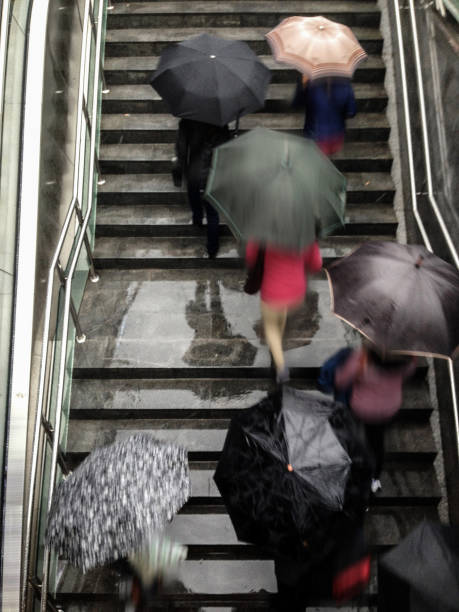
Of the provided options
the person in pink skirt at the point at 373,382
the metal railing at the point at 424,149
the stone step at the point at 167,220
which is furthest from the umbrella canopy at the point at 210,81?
the person in pink skirt at the point at 373,382

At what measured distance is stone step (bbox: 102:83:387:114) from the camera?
6195mm

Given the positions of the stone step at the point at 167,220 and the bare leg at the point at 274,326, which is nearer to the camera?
the bare leg at the point at 274,326

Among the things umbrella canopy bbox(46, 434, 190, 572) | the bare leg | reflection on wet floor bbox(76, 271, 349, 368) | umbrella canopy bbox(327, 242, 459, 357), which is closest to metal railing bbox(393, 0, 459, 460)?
reflection on wet floor bbox(76, 271, 349, 368)

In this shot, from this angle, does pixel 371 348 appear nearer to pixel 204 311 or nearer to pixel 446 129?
pixel 204 311

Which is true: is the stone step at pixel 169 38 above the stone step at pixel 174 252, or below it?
above

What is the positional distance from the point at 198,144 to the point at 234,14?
268 cm

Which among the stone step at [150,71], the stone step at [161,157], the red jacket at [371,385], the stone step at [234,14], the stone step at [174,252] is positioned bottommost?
the red jacket at [371,385]

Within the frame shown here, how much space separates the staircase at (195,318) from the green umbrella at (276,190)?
1673mm

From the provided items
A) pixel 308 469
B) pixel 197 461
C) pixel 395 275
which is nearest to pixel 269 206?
pixel 395 275

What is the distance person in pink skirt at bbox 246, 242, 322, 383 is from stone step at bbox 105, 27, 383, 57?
344cm

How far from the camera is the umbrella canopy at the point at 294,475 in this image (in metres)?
2.85

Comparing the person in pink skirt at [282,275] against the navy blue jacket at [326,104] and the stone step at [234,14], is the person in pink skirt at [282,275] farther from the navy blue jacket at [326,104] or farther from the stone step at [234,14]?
the stone step at [234,14]

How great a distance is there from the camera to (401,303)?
134 inches

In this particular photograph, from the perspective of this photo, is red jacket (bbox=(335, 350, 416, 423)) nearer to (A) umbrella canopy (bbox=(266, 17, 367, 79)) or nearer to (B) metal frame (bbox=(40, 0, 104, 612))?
(B) metal frame (bbox=(40, 0, 104, 612))
